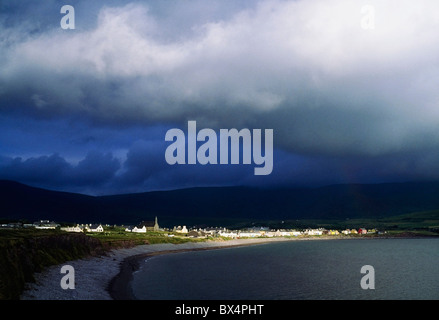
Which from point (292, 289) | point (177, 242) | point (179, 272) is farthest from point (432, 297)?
point (177, 242)

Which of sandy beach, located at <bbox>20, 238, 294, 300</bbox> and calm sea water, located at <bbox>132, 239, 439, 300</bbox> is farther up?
sandy beach, located at <bbox>20, 238, 294, 300</bbox>
